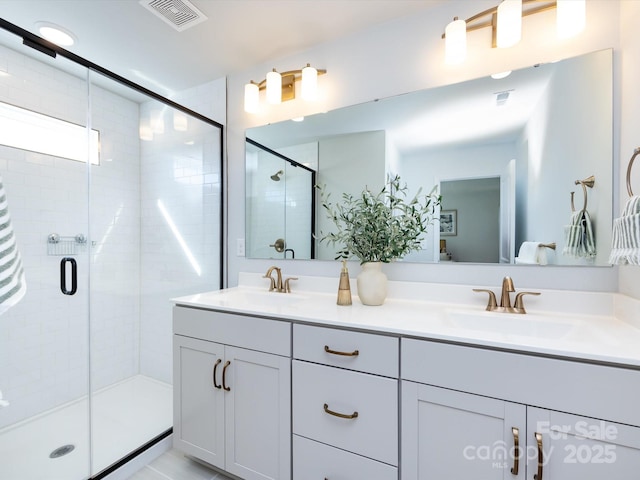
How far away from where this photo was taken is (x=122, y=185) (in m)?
2.32

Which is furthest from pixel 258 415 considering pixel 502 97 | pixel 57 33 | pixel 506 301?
pixel 57 33

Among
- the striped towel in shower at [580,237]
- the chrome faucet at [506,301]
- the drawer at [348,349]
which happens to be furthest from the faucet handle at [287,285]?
the striped towel in shower at [580,237]

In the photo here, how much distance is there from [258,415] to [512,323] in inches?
46.4

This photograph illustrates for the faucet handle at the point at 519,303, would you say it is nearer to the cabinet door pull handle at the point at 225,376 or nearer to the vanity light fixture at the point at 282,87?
the cabinet door pull handle at the point at 225,376

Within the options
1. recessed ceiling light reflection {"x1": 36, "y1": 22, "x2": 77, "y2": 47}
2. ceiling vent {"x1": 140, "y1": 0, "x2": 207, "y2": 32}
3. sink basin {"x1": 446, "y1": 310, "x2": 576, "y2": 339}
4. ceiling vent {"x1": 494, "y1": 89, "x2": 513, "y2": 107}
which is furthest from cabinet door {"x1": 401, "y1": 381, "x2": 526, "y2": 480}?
recessed ceiling light reflection {"x1": 36, "y1": 22, "x2": 77, "y2": 47}

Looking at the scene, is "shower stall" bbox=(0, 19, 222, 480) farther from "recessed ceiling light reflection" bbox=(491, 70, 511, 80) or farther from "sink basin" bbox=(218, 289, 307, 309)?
"recessed ceiling light reflection" bbox=(491, 70, 511, 80)

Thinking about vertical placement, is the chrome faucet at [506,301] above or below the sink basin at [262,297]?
above

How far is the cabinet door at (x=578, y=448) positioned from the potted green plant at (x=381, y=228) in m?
0.74

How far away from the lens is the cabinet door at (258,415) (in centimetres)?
125

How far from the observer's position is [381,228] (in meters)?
1.47

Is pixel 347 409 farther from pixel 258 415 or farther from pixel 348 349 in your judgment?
pixel 258 415

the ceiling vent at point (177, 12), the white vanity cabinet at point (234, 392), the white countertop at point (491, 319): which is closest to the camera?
the white countertop at point (491, 319)

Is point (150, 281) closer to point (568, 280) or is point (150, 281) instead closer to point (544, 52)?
point (568, 280)

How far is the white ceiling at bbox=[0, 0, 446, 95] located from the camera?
1.54 m
